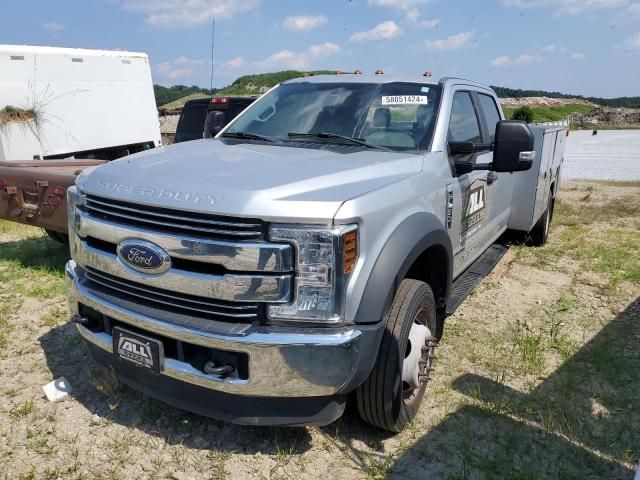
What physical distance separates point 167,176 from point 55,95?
8280mm

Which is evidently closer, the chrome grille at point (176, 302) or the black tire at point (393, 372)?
the chrome grille at point (176, 302)

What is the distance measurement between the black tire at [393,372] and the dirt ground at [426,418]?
19 cm

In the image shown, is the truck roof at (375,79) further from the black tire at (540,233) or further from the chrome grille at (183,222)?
the black tire at (540,233)

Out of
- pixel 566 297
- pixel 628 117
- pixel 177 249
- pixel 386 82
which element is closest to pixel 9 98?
pixel 386 82

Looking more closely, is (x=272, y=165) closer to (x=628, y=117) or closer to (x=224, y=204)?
(x=224, y=204)

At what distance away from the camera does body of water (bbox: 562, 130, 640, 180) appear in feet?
47.4

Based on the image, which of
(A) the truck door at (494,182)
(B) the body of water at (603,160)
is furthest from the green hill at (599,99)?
(A) the truck door at (494,182)

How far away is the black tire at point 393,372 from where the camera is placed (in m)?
2.46

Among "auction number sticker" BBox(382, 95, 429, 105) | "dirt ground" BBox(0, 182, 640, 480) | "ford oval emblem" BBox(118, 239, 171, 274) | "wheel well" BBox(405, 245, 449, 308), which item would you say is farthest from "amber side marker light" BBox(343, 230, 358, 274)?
"auction number sticker" BBox(382, 95, 429, 105)

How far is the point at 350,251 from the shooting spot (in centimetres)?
215

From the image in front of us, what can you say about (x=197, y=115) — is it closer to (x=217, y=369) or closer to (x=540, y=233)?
(x=540, y=233)

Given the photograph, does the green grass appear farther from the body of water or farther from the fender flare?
the fender flare

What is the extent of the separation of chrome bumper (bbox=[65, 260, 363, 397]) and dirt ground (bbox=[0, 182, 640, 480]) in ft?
1.88

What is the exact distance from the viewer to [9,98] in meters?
8.69
